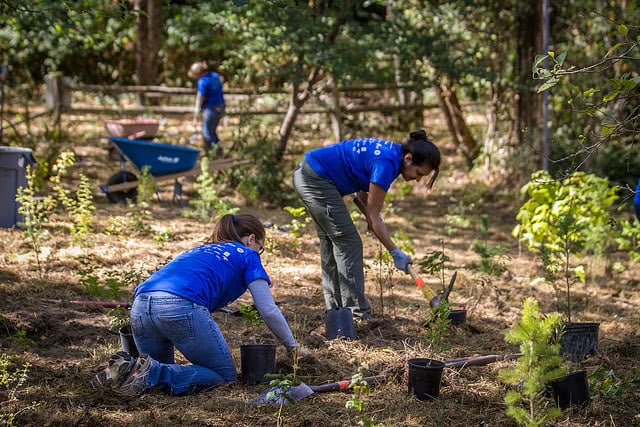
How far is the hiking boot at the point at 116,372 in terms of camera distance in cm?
341

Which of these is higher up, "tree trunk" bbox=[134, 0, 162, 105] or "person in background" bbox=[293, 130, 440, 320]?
"tree trunk" bbox=[134, 0, 162, 105]

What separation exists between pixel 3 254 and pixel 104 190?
258cm

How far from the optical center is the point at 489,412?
3.44m

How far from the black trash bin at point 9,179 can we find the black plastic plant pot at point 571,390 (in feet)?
17.2

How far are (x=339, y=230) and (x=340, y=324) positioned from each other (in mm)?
615

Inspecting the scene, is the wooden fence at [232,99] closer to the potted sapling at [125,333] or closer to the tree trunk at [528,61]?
the tree trunk at [528,61]

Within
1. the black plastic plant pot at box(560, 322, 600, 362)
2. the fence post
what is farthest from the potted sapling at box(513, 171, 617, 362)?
the fence post

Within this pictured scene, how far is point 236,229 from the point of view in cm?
384

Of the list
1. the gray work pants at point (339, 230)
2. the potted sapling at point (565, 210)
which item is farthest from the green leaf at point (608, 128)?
the potted sapling at point (565, 210)

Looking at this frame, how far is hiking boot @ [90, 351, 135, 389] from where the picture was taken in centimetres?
341

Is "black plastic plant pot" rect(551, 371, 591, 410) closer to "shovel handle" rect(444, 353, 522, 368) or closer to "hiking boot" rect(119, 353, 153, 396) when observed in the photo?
"shovel handle" rect(444, 353, 522, 368)

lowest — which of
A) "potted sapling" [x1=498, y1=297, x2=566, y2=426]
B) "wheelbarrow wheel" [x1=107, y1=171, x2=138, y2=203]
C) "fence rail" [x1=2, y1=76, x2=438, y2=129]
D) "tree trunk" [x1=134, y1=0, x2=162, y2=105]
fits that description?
"potted sapling" [x1=498, y1=297, x2=566, y2=426]

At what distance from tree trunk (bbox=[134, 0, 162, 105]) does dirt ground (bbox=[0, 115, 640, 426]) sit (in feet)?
23.0

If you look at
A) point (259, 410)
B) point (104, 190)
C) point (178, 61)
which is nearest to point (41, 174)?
point (104, 190)
